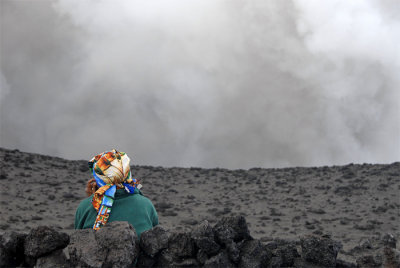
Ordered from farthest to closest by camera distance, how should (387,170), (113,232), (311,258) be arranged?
(387,170), (311,258), (113,232)

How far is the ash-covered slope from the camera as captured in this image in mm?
16797

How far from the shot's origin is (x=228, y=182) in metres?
28.0

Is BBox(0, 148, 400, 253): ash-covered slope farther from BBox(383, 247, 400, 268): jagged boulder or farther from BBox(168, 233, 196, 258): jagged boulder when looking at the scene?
BBox(168, 233, 196, 258): jagged boulder

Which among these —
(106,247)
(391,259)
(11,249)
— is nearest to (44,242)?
(11,249)

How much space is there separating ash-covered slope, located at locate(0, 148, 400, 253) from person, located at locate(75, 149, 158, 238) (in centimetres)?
823

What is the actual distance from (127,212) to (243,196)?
19919mm

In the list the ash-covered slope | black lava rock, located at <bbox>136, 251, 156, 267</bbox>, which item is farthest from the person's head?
the ash-covered slope

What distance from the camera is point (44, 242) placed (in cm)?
429

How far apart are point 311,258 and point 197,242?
54.5 inches

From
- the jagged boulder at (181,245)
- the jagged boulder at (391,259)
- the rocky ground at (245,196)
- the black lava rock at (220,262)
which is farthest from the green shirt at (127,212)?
the rocky ground at (245,196)

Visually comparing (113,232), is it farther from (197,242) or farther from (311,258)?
(311,258)

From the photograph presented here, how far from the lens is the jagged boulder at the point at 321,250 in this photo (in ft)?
15.6

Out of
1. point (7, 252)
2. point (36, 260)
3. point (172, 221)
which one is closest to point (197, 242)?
point (36, 260)

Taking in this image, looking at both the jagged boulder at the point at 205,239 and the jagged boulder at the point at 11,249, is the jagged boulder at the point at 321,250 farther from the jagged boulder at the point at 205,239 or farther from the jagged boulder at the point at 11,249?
the jagged boulder at the point at 11,249
